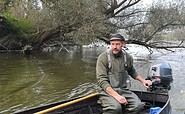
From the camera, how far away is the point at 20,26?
2177cm

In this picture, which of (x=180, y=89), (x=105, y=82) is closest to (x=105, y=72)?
(x=105, y=82)

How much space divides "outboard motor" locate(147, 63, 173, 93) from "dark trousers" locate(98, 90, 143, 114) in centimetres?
98

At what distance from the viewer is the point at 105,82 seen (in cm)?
462

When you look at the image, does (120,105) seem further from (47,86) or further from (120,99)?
(47,86)

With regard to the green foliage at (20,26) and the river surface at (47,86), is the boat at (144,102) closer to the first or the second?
the river surface at (47,86)

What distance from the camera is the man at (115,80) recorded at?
458 centimetres

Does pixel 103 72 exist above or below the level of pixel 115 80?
above

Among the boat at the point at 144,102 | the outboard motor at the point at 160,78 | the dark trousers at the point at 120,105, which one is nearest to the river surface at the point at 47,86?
the outboard motor at the point at 160,78

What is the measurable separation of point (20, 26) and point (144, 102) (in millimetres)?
17648

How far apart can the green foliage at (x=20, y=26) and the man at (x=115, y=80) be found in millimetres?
17569

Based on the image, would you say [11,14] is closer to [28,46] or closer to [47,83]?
[28,46]

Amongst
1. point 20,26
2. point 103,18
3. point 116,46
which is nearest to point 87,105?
point 116,46

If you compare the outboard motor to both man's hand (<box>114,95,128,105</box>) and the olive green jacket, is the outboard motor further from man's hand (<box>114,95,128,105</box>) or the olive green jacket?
man's hand (<box>114,95,128,105</box>)

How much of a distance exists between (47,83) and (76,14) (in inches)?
268
